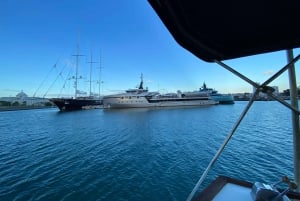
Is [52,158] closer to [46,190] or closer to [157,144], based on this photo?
[46,190]

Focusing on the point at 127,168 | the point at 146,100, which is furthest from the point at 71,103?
the point at 127,168

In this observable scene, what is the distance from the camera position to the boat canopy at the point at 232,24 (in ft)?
4.34

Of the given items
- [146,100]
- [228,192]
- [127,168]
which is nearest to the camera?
[228,192]

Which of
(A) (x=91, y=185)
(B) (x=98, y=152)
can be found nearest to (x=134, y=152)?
(B) (x=98, y=152)

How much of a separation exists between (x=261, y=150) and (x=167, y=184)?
20.9 ft

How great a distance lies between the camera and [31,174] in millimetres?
6543

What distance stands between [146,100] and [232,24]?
52208mm

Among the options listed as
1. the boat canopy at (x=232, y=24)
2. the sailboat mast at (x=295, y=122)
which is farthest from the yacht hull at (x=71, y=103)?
the sailboat mast at (x=295, y=122)

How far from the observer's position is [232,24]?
1.58m

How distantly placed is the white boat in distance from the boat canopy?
5133 centimetres

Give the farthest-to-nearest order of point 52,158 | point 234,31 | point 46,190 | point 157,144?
point 157,144, point 52,158, point 46,190, point 234,31

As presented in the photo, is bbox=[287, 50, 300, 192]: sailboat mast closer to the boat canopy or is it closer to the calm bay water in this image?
A: the boat canopy

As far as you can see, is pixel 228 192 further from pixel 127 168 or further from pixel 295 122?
pixel 127 168

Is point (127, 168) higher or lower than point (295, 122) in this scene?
lower
